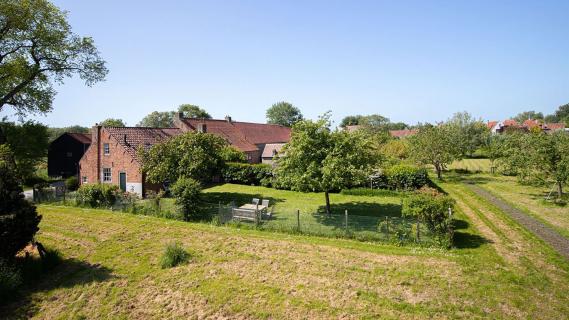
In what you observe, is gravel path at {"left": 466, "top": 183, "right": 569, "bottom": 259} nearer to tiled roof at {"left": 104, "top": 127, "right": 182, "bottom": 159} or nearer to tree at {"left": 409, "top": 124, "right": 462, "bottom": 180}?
tree at {"left": 409, "top": 124, "right": 462, "bottom": 180}

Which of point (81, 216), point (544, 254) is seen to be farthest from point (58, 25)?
point (544, 254)

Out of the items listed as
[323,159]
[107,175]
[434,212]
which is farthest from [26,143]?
[434,212]

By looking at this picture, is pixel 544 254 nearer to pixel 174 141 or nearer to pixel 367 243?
pixel 367 243

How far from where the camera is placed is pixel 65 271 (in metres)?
14.4

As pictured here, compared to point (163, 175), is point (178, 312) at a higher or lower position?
lower

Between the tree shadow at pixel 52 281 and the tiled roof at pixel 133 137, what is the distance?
15107 mm

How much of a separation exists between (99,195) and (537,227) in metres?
27.7

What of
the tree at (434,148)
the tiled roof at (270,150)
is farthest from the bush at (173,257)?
the tiled roof at (270,150)

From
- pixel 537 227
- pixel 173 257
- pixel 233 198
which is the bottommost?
pixel 173 257

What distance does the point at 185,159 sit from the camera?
23.9m

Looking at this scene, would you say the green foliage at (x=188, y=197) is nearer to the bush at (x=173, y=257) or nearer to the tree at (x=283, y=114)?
the bush at (x=173, y=257)

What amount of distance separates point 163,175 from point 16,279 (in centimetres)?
1206

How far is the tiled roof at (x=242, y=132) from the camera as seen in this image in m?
47.1

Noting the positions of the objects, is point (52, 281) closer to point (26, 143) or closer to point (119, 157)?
point (119, 157)
